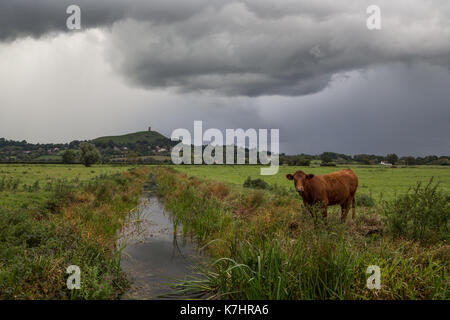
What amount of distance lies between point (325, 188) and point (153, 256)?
6258 millimetres

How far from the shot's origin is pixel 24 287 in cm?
441

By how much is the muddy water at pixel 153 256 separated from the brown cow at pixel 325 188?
4.25m

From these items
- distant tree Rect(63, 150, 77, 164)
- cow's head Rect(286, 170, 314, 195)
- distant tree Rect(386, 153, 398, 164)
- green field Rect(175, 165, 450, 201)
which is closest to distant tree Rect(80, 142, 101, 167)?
distant tree Rect(63, 150, 77, 164)

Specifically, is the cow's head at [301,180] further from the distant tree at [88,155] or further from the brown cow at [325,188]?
the distant tree at [88,155]

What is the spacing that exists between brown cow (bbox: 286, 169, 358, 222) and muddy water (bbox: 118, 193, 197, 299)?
13.9 ft

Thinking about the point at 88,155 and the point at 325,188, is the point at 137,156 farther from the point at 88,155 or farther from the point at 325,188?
the point at 325,188

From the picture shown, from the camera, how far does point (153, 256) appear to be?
25.5ft

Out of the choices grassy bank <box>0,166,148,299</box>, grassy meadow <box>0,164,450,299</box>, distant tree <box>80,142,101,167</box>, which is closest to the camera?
grassy meadow <box>0,164,450,299</box>

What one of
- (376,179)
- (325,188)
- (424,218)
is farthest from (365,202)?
(376,179)

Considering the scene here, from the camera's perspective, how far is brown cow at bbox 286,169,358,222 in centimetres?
917

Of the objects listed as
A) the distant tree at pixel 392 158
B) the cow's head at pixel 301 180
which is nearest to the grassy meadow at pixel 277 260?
the cow's head at pixel 301 180

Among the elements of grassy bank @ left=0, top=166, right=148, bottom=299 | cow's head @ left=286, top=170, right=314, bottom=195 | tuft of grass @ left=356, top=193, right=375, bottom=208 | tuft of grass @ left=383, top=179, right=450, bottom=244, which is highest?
cow's head @ left=286, top=170, right=314, bottom=195

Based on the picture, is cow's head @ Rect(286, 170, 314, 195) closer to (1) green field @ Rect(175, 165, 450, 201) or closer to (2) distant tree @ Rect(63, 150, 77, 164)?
(1) green field @ Rect(175, 165, 450, 201)
